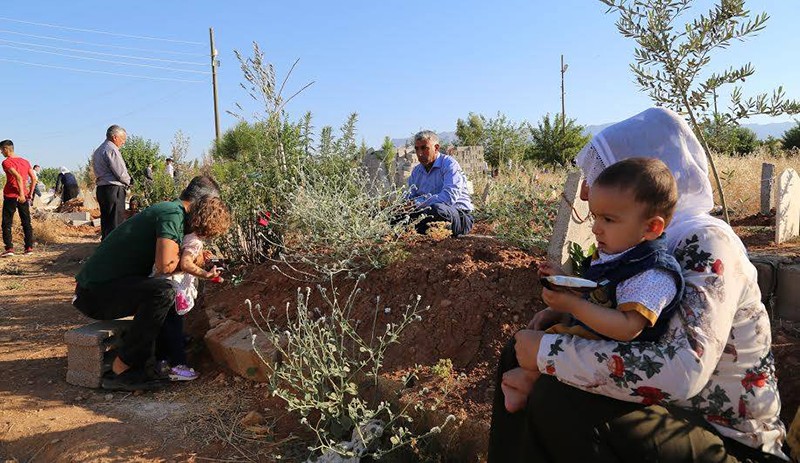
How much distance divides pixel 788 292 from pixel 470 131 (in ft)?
82.8

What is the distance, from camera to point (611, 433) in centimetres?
151

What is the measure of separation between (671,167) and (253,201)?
352 centimetres

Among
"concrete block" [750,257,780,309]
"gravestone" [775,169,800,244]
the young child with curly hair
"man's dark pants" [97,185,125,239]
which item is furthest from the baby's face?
"man's dark pants" [97,185,125,239]

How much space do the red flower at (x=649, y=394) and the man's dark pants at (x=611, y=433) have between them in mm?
32

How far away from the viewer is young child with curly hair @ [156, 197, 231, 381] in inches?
139

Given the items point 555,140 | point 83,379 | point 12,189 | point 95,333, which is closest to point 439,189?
point 95,333

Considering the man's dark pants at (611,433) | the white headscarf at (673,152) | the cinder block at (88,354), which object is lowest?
the cinder block at (88,354)

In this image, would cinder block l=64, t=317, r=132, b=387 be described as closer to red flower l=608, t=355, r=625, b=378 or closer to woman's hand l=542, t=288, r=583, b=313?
woman's hand l=542, t=288, r=583, b=313

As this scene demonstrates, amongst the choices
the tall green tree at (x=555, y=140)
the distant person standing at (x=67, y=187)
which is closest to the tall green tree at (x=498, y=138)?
the tall green tree at (x=555, y=140)

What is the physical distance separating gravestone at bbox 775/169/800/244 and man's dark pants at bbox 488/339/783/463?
330cm

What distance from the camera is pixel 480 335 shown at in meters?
3.00

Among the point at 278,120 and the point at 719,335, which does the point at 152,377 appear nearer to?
the point at 278,120

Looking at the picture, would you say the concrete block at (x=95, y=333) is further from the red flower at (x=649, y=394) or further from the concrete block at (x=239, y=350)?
the red flower at (x=649, y=394)

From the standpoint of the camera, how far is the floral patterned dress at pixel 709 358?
146 cm
